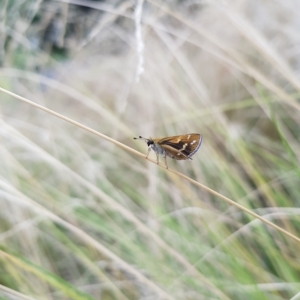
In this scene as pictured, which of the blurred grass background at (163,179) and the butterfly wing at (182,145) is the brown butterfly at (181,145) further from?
the blurred grass background at (163,179)

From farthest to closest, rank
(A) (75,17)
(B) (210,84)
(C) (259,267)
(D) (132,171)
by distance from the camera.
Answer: (A) (75,17) < (B) (210,84) < (D) (132,171) < (C) (259,267)

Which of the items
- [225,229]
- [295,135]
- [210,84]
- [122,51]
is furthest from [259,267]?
[122,51]

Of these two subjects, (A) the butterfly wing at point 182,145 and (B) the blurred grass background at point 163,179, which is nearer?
(A) the butterfly wing at point 182,145

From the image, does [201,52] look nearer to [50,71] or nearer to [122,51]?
[122,51]

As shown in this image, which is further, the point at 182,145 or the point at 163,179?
the point at 163,179

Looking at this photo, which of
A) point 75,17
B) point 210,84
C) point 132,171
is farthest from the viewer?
point 75,17

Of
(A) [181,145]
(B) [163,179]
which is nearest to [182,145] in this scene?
(A) [181,145]

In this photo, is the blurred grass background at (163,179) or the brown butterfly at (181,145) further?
the blurred grass background at (163,179)

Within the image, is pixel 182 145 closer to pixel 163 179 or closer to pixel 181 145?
pixel 181 145

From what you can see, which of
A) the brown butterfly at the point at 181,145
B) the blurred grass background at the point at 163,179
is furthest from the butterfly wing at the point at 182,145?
the blurred grass background at the point at 163,179
